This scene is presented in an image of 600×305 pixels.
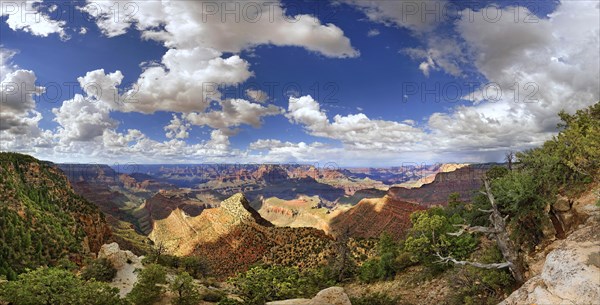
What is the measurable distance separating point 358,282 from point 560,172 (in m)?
28.7

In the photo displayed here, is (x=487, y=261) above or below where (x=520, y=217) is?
below

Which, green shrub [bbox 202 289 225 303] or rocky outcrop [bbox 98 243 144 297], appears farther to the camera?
rocky outcrop [bbox 98 243 144 297]

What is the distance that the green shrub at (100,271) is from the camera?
44.1 meters

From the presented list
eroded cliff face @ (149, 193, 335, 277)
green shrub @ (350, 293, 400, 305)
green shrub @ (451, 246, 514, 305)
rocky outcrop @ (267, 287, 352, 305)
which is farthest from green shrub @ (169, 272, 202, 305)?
eroded cliff face @ (149, 193, 335, 277)

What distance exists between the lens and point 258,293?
24328 millimetres

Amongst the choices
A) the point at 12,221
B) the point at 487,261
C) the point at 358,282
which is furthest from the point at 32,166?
the point at 487,261

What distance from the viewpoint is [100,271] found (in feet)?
146

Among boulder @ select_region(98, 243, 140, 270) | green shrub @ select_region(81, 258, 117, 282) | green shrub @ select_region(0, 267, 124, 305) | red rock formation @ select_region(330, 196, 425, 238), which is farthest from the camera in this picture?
red rock formation @ select_region(330, 196, 425, 238)

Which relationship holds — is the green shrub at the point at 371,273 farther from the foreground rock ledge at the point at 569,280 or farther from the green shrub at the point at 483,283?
the foreground rock ledge at the point at 569,280

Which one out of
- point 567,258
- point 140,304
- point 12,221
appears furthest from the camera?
point 12,221

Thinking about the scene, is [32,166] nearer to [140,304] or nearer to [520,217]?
[140,304]

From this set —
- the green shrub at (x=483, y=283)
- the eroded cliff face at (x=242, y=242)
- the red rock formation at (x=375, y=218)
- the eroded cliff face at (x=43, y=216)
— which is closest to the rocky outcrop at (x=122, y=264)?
the eroded cliff face at (x=43, y=216)

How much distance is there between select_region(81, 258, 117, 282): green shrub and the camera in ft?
145

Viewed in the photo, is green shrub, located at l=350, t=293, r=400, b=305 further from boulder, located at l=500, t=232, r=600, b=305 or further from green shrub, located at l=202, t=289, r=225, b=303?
green shrub, located at l=202, t=289, r=225, b=303
